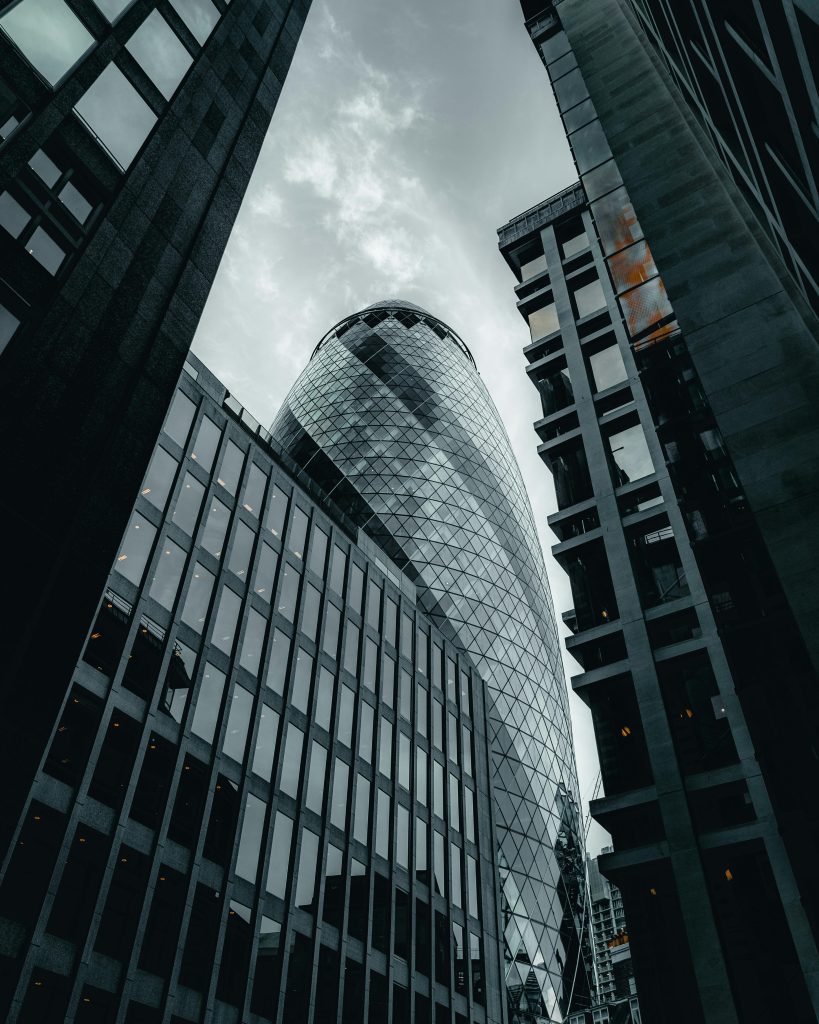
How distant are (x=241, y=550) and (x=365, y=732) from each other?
38.2 feet

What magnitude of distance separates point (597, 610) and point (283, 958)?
55.8 feet

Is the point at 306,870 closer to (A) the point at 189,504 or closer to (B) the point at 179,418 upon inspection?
(A) the point at 189,504

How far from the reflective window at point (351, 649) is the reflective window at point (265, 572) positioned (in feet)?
21.0

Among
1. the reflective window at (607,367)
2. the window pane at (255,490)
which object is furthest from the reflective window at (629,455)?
the window pane at (255,490)

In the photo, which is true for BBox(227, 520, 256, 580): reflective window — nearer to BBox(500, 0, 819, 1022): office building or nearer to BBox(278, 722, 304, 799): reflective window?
BBox(278, 722, 304, 799): reflective window

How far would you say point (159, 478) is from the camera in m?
30.3

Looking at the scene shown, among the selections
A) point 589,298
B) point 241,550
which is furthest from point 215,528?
point 589,298

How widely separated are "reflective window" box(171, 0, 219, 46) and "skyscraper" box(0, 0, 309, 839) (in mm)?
56

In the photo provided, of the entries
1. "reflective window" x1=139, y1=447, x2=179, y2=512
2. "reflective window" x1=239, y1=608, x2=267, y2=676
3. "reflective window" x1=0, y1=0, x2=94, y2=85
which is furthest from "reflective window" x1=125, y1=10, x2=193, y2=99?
"reflective window" x1=239, y1=608, x2=267, y2=676

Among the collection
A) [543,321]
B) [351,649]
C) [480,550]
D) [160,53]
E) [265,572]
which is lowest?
[160,53]

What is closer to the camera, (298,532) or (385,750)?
(298,532)

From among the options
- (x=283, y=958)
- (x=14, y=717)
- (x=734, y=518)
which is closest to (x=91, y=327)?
(x=14, y=717)

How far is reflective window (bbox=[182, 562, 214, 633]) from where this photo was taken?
29516 millimetres

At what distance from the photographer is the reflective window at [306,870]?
1195 inches
